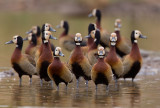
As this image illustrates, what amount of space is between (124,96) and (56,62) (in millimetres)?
1736

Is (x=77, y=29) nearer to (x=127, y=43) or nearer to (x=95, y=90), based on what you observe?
(x=127, y=43)

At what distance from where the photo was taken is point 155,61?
18297 mm

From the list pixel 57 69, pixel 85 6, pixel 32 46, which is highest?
pixel 85 6

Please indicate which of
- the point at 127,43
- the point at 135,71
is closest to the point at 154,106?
the point at 135,71

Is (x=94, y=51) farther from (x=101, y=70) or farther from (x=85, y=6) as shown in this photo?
(x=85, y=6)

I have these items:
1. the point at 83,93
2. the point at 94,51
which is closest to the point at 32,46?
the point at 94,51

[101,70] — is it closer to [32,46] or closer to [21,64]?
[21,64]

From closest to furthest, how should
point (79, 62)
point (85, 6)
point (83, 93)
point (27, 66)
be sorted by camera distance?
point (83, 93) < point (79, 62) < point (27, 66) < point (85, 6)

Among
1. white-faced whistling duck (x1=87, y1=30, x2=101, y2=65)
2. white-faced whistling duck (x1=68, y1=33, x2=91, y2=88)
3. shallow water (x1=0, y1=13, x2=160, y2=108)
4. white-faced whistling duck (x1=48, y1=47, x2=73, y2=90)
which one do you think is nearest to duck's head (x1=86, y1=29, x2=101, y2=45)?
white-faced whistling duck (x1=87, y1=30, x2=101, y2=65)

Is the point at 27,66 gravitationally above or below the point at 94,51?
below

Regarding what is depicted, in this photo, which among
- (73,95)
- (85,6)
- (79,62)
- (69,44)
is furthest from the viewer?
(85,6)

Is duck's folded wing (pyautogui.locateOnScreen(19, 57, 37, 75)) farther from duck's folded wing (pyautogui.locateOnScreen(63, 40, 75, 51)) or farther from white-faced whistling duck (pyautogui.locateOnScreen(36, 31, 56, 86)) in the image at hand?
duck's folded wing (pyautogui.locateOnScreen(63, 40, 75, 51))

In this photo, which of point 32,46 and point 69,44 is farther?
point 69,44

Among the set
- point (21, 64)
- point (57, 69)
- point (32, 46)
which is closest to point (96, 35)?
point (21, 64)
